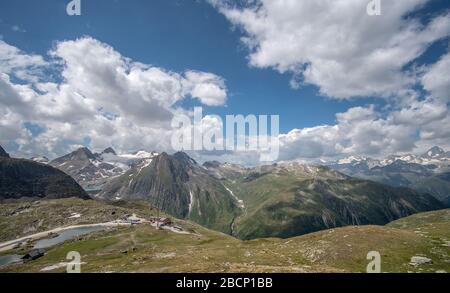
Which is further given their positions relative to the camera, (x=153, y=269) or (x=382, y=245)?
(x=382, y=245)

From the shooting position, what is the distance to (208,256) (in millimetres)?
75000

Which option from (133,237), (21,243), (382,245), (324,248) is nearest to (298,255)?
(324,248)

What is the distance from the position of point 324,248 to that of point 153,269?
3649 cm
